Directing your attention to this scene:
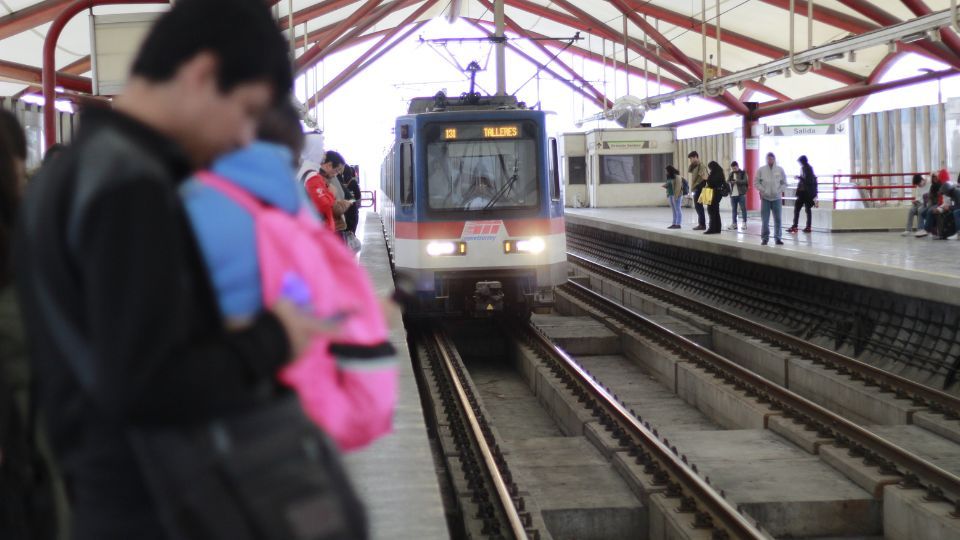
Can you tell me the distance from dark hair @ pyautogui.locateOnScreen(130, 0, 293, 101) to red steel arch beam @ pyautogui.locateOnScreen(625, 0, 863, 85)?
113 feet

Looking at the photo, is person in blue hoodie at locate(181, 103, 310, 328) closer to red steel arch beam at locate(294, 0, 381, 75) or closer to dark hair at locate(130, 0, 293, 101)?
dark hair at locate(130, 0, 293, 101)

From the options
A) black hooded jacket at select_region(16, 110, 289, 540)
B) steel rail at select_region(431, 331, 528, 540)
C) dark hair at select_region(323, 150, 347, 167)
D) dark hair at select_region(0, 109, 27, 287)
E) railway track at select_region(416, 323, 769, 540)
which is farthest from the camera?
dark hair at select_region(323, 150, 347, 167)

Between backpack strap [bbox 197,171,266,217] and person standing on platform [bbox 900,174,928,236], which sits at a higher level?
backpack strap [bbox 197,171,266,217]

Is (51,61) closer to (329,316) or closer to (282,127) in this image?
(282,127)

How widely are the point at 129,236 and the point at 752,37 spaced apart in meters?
35.6

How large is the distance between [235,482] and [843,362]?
11.0m

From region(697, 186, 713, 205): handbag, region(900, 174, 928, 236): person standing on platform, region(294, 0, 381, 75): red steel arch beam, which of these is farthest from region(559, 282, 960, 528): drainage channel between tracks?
region(294, 0, 381, 75): red steel arch beam

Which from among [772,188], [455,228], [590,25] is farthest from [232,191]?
[590,25]

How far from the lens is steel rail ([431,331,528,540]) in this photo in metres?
6.66

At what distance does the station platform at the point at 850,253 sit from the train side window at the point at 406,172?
5437 millimetres

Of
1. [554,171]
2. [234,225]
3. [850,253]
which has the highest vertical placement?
[554,171]

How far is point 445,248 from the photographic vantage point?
13.4 metres

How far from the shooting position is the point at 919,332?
1212 cm

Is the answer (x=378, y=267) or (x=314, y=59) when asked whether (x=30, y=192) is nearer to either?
(x=378, y=267)
